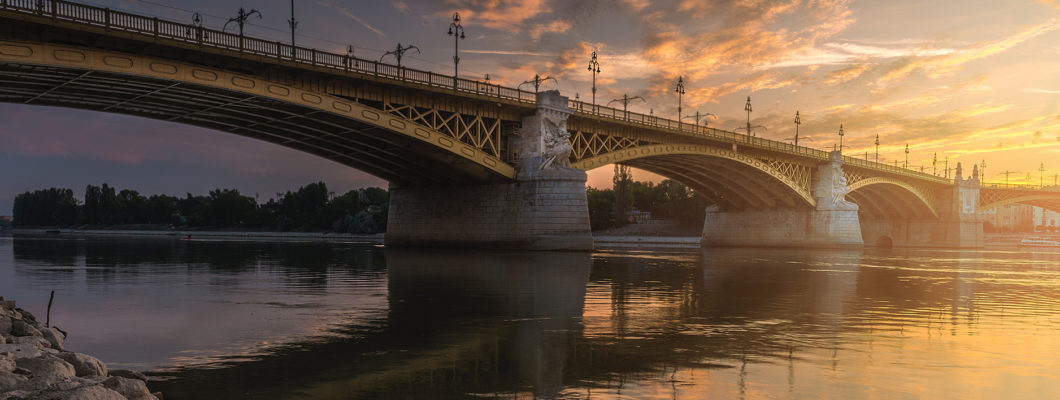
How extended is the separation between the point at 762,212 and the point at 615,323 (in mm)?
82735

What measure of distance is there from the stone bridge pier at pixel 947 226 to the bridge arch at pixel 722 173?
3639 cm

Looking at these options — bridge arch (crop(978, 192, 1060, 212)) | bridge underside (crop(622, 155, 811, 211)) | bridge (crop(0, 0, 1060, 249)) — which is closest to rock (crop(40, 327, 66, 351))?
bridge (crop(0, 0, 1060, 249))

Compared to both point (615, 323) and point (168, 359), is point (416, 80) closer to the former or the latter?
point (615, 323)

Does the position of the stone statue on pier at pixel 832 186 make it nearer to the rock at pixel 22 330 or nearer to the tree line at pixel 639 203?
Result: the tree line at pixel 639 203

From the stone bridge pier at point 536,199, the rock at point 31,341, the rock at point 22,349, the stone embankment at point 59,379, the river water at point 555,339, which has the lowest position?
the river water at point 555,339

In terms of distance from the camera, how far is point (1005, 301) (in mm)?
20734

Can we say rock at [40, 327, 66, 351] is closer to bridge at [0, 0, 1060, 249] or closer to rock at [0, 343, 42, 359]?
rock at [0, 343, 42, 359]

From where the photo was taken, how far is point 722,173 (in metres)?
81.6

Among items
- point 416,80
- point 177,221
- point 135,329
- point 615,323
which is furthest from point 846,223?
point 177,221

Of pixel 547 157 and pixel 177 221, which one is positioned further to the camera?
pixel 177 221

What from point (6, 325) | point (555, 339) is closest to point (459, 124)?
point (555, 339)

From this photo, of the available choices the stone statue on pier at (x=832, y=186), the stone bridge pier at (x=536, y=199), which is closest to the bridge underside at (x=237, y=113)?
the stone bridge pier at (x=536, y=199)

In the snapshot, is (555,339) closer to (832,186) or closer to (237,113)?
(237,113)

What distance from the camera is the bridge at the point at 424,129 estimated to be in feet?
111
